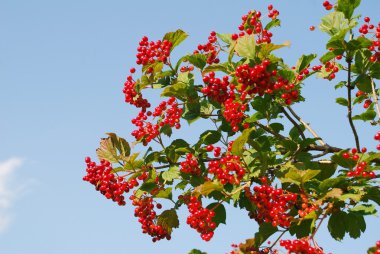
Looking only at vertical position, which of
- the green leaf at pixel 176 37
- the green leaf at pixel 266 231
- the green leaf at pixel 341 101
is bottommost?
the green leaf at pixel 266 231

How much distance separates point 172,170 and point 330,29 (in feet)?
8.52

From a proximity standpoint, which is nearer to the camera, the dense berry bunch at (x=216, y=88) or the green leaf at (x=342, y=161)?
the green leaf at (x=342, y=161)

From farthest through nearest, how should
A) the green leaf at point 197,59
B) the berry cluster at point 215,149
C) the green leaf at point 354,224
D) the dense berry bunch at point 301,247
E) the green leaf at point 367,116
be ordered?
1. the green leaf at point 367,116
2. the green leaf at point 197,59
3. the berry cluster at point 215,149
4. the green leaf at point 354,224
5. the dense berry bunch at point 301,247

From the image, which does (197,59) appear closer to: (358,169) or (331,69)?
(331,69)

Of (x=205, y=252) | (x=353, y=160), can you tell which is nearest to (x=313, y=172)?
(x=353, y=160)

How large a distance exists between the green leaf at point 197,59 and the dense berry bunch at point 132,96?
0.82 m

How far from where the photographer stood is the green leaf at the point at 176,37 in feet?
21.2

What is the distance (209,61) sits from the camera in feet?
21.6

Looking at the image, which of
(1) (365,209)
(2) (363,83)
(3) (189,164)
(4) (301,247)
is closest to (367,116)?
(2) (363,83)

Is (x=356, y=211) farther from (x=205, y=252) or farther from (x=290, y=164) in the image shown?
(x=205, y=252)

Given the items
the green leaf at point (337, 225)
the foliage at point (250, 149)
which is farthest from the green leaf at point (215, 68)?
the green leaf at point (337, 225)

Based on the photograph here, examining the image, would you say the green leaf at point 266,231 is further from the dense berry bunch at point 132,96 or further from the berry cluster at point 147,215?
the dense berry bunch at point 132,96

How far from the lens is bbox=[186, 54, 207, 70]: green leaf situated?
6328mm

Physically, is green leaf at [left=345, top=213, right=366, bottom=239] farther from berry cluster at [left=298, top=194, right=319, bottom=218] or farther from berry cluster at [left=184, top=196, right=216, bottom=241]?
berry cluster at [left=184, top=196, right=216, bottom=241]
